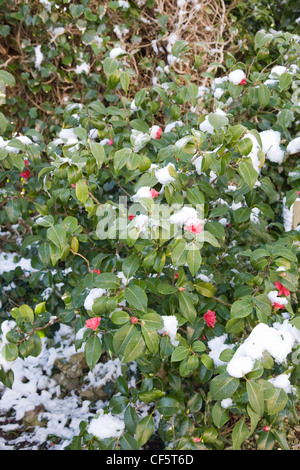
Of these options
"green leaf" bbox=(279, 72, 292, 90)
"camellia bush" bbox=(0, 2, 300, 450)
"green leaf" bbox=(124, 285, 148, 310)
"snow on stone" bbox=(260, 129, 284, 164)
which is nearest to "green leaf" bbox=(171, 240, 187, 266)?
"camellia bush" bbox=(0, 2, 300, 450)

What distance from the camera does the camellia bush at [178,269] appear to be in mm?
944

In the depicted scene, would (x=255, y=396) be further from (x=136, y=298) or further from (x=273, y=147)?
(x=273, y=147)

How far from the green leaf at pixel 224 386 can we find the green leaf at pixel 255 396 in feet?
0.12

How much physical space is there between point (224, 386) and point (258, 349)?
0.12m

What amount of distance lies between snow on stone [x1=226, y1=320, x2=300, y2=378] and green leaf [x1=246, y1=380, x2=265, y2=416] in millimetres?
31

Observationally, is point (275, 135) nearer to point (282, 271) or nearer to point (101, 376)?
point (282, 271)

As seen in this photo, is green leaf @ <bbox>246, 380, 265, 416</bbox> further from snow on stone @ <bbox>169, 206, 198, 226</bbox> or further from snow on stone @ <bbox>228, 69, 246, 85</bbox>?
A: snow on stone @ <bbox>228, 69, 246, 85</bbox>

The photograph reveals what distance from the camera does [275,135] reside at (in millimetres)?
1376

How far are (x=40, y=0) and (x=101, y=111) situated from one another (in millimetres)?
1001

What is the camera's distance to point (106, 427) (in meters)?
1.12

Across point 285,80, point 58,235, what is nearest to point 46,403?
point 58,235

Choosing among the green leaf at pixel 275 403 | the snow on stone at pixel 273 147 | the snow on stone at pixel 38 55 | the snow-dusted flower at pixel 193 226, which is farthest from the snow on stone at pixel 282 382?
the snow on stone at pixel 38 55

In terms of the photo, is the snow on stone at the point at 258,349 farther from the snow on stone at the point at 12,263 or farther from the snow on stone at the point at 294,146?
the snow on stone at the point at 12,263

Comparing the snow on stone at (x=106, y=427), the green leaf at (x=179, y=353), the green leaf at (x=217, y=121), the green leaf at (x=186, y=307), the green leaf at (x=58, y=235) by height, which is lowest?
the snow on stone at (x=106, y=427)
